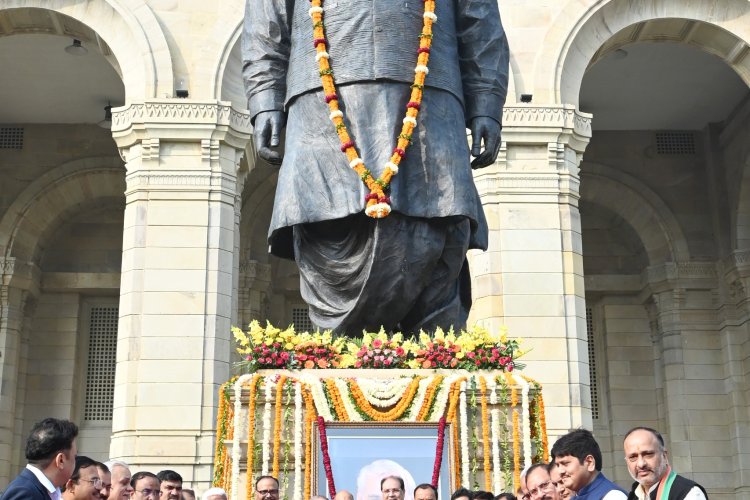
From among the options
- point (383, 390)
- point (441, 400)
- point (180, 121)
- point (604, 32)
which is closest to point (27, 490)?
point (383, 390)

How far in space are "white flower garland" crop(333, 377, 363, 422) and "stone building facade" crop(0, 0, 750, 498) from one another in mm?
9201

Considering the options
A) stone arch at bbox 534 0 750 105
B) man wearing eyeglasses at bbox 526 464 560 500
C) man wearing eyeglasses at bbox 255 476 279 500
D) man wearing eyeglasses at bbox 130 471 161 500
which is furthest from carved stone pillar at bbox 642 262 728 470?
man wearing eyeglasses at bbox 255 476 279 500

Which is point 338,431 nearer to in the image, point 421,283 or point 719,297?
point 421,283

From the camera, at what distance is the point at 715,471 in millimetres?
23703

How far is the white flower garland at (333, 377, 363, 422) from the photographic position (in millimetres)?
7211

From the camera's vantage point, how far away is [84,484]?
560cm

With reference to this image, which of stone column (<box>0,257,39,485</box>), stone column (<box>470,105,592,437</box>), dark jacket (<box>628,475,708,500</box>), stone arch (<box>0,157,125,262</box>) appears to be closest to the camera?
dark jacket (<box>628,475,708,500</box>)

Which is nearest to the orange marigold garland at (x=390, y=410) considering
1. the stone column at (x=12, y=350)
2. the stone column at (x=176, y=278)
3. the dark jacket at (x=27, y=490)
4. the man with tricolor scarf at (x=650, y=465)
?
the man with tricolor scarf at (x=650, y=465)

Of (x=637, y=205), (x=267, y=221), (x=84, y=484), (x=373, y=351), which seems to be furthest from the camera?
(x=637, y=205)

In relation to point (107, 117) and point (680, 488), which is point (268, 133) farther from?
point (107, 117)

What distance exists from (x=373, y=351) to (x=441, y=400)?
0.53 meters

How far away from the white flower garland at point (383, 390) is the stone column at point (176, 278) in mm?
9623

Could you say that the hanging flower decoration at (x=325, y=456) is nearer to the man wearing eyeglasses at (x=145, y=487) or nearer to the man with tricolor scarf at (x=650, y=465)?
the man wearing eyeglasses at (x=145, y=487)

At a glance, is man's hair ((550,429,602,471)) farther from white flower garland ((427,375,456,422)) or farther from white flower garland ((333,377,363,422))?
white flower garland ((333,377,363,422))
